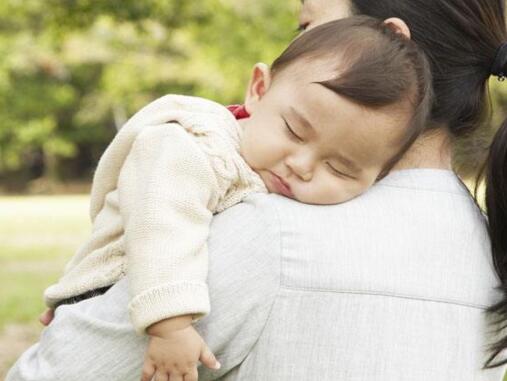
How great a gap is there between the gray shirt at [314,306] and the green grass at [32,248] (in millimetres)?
6536

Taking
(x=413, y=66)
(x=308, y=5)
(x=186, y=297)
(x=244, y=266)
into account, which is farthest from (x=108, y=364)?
(x=308, y=5)

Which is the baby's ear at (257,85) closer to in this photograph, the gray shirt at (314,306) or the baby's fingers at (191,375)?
the gray shirt at (314,306)

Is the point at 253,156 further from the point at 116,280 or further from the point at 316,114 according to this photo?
the point at 116,280

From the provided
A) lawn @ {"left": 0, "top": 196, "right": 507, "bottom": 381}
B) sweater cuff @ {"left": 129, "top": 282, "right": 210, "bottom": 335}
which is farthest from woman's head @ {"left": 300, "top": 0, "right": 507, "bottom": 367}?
lawn @ {"left": 0, "top": 196, "right": 507, "bottom": 381}

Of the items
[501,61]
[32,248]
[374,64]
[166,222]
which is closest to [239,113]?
[374,64]

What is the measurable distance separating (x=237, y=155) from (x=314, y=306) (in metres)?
0.35

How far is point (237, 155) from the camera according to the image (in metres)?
1.83

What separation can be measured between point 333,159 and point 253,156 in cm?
16

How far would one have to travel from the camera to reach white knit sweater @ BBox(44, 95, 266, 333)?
5.32ft

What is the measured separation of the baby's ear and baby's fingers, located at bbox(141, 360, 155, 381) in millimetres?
606

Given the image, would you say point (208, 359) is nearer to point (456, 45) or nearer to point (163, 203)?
point (163, 203)

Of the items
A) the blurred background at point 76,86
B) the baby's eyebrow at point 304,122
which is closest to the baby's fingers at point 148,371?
the baby's eyebrow at point 304,122

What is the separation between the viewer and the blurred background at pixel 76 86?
1464 centimetres

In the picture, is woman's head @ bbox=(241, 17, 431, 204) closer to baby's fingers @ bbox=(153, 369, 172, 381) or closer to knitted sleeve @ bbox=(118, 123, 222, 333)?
knitted sleeve @ bbox=(118, 123, 222, 333)
